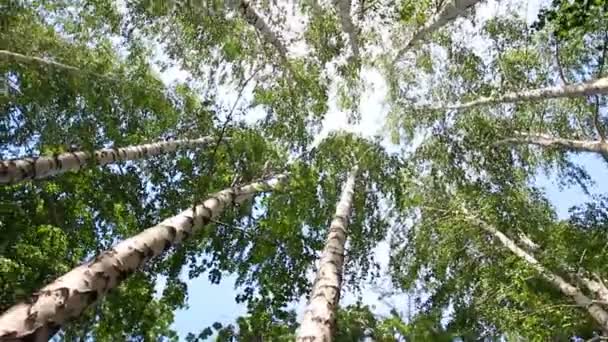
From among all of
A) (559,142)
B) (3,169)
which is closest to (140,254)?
(3,169)

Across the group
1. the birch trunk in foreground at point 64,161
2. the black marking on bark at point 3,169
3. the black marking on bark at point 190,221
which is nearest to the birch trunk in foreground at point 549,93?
the black marking on bark at point 190,221

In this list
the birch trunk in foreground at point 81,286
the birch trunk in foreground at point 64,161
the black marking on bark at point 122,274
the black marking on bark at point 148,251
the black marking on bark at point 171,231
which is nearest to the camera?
the birch trunk in foreground at point 81,286

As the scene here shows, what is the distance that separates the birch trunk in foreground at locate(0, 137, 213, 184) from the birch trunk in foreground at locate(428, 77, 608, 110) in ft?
26.4

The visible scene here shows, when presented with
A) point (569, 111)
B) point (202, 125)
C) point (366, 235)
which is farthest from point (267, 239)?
point (569, 111)

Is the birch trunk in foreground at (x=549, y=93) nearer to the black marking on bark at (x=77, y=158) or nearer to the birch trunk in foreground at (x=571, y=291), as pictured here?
the birch trunk in foreground at (x=571, y=291)

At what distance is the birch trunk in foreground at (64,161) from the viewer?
6.38 metres

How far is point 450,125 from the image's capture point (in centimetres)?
1520

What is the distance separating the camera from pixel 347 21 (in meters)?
10.6

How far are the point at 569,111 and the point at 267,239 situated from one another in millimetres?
10471

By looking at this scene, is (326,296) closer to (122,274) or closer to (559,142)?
(122,274)

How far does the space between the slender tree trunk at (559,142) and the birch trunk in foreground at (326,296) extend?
21.0 ft

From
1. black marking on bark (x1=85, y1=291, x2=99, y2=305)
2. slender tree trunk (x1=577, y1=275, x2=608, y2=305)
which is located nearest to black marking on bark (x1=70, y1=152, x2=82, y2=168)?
black marking on bark (x1=85, y1=291, x2=99, y2=305)

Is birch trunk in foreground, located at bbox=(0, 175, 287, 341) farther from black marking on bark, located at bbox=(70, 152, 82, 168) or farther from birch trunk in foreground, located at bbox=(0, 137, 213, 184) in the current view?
black marking on bark, located at bbox=(70, 152, 82, 168)

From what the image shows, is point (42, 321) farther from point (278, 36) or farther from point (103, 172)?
Result: point (278, 36)
